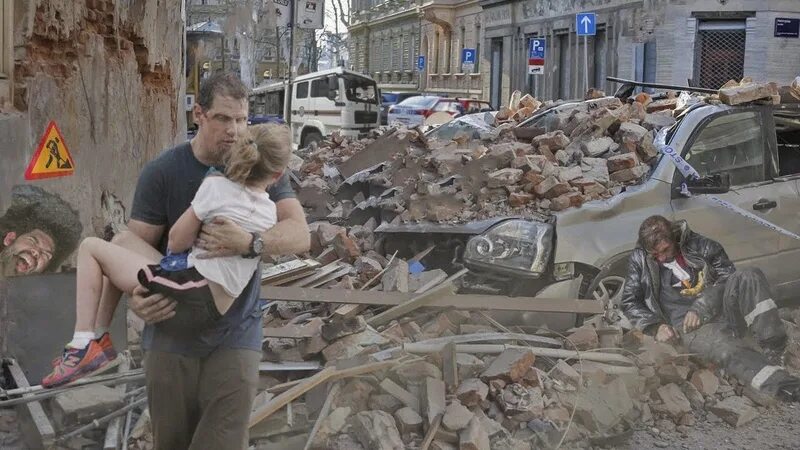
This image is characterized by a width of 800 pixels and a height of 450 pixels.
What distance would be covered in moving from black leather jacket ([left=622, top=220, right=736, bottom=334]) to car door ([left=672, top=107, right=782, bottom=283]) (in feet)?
1.09

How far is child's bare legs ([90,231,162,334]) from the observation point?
3.40 metres

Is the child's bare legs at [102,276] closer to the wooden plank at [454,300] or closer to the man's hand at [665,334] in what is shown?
the wooden plank at [454,300]

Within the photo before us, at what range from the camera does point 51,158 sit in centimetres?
587

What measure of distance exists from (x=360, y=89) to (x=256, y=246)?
25685mm

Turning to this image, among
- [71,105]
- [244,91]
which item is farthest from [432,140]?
[244,91]

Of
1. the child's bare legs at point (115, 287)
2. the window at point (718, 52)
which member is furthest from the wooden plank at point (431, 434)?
the window at point (718, 52)

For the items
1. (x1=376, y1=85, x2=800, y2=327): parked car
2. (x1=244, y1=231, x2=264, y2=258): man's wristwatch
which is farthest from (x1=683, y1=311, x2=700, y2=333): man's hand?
(x1=244, y1=231, x2=264, y2=258): man's wristwatch

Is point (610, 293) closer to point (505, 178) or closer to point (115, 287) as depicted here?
point (505, 178)

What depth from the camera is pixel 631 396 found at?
5895mm

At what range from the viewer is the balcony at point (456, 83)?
155ft

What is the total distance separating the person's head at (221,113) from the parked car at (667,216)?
353 centimetres

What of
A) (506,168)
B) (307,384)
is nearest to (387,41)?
(506,168)

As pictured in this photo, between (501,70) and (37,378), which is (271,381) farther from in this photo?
(501,70)

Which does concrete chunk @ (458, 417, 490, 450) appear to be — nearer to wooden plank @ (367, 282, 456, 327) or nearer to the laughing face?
wooden plank @ (367, 282, 456, 327)
